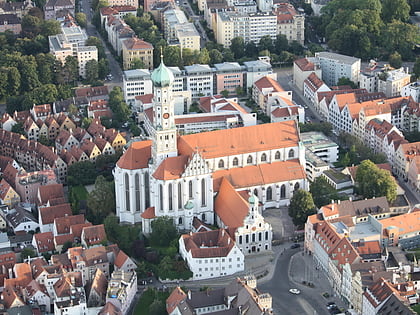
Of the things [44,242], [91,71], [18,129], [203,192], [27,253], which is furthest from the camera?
[91,71]

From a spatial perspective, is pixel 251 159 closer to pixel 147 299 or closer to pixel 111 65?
pixel 147 299

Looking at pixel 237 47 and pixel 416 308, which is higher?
pixel 237 47

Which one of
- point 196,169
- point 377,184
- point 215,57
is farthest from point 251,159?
point 215,57

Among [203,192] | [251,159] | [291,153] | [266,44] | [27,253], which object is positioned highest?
[266,44]

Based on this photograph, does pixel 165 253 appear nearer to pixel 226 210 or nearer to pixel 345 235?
pixel 226 210

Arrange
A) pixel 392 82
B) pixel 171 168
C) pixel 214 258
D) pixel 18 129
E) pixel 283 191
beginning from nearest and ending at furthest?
pixel 214 258
pixel 171 168
pixel 283 191
pixel 18 129
pixel 392 82

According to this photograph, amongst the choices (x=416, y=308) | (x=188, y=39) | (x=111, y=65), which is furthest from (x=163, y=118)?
(x=111, y=65)

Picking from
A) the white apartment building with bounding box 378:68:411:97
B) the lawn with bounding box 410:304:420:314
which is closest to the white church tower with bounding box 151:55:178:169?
the lawn with bounding box 410:304:420:314

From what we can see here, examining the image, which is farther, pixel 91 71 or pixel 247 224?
pixel 91 71
